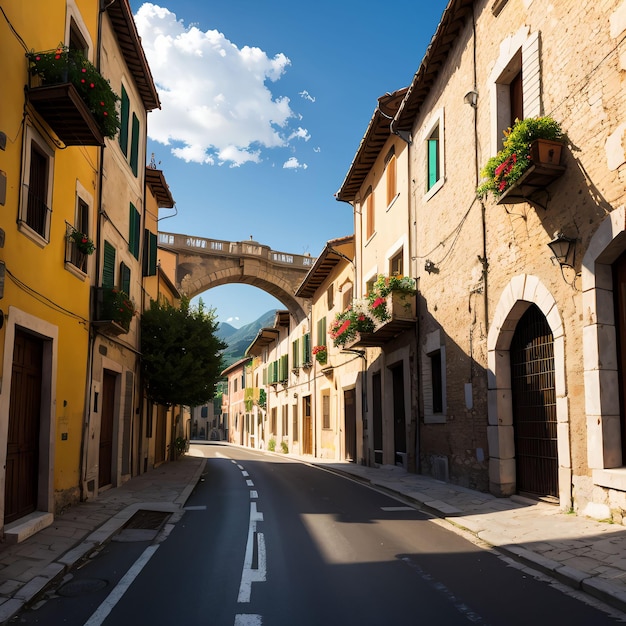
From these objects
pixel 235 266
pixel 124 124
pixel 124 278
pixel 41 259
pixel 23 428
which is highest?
pixel 235 266

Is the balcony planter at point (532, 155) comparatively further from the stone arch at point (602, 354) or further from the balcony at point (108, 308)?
the balcony at point (108, 308)

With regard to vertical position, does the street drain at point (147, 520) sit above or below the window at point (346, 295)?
below

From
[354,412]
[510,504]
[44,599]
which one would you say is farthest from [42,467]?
[354,412]

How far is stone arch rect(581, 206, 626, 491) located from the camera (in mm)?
7930

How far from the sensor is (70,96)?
27.3 feet

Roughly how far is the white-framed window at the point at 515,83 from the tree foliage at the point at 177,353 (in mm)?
10487

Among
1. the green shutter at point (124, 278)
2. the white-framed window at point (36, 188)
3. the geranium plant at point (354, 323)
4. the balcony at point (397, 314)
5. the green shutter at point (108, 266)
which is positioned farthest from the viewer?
the geranium plant at point (354, 323)

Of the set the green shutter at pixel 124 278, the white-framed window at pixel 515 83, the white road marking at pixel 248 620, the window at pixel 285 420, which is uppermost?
the white-framed window at pixel 515 83

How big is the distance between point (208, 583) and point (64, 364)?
227 inches

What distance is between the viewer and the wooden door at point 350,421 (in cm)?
2225

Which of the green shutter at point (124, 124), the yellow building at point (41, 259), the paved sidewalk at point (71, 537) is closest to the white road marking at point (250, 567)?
the paved sidewalk at point (71, 537)

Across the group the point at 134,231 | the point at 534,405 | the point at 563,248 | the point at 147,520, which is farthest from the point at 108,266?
the point at 563,248

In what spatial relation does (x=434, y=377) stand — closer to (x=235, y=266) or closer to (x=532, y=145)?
(x=532, y=145)

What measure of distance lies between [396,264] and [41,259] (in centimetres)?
1109
